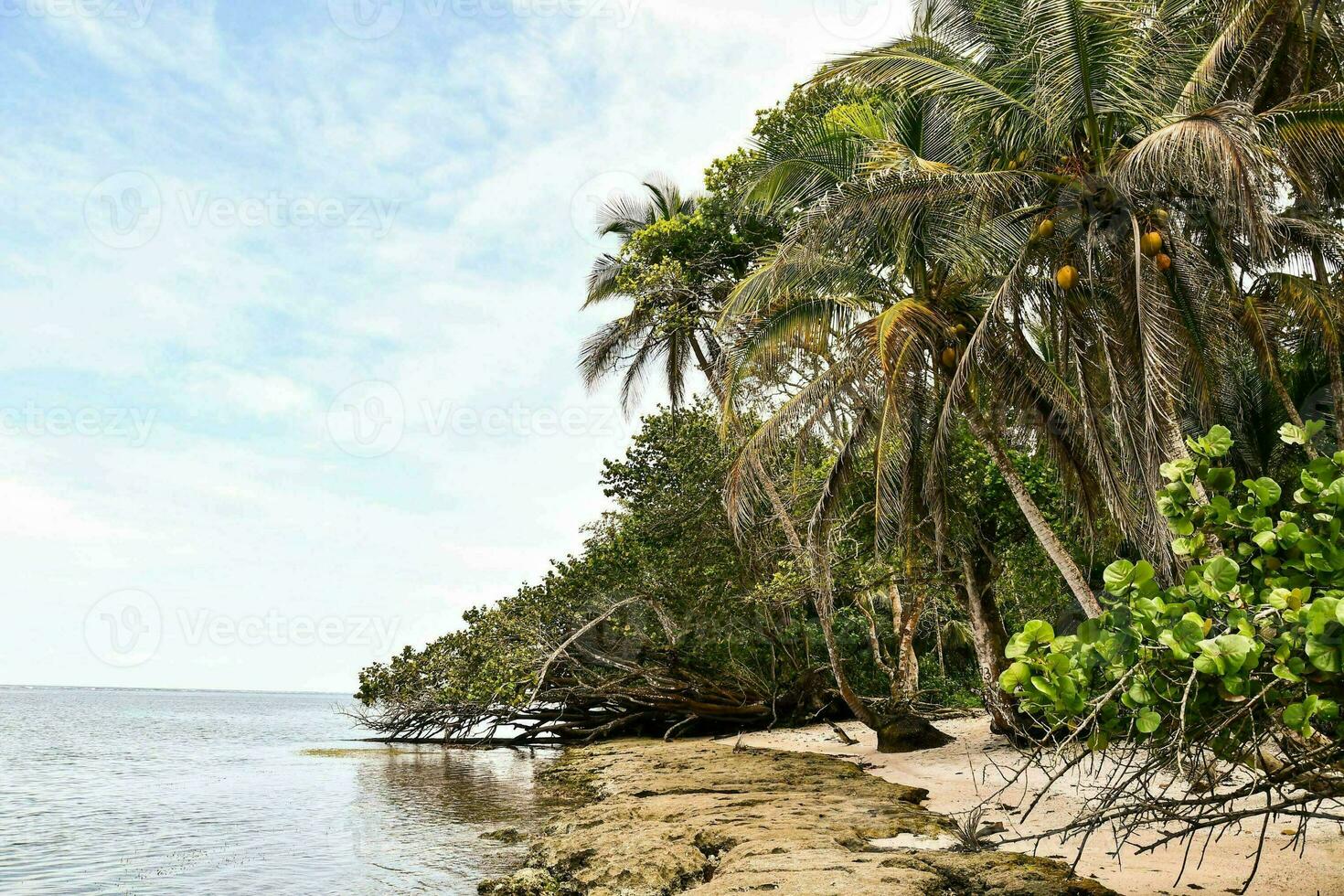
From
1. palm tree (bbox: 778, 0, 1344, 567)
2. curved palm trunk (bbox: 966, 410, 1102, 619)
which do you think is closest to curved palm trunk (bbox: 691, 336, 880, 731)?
curved palm trunk (bbox: 966, 410, 1102, 619)

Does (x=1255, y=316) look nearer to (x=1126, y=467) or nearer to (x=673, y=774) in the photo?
(x=1126, y=467)

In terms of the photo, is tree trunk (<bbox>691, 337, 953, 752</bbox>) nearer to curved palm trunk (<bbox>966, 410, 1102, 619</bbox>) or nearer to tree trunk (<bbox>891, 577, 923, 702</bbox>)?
tree trunk (<bbox>891, 577, 923, 702</bbox>)

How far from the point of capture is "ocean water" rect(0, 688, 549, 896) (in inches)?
377

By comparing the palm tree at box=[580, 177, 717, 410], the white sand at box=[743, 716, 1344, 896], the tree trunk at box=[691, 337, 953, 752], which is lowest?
the white sand at box=[743, 716, 1344, 896]

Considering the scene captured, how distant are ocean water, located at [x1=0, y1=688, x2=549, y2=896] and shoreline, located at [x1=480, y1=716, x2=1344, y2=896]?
1393 millimetres

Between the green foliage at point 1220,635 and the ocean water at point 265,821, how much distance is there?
6.48m

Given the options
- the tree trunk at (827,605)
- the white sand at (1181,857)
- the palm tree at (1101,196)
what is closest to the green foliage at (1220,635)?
the white sand at (1181,857)

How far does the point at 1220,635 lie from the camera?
322 centimetres

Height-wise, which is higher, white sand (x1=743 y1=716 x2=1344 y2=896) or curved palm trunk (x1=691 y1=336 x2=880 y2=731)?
curved palm trunk (x1=691 y1=336 x2=880 y2=731)

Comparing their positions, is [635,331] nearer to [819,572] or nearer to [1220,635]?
[819,572]

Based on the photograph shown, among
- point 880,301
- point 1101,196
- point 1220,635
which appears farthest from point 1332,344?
point 1220,635

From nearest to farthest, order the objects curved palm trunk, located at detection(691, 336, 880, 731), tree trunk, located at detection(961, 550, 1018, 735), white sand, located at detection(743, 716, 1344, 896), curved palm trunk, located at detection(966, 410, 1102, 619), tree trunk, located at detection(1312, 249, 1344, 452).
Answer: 1. white sand, located at detection(743, 716, 1344, 896)
2. curved palm trunk, located at detection(966, 410, 1102, 619)
3. tree trunk, located at detection(1312, 249, 1344, 452)
4. tree trunk, located at detection(961, 550, 1018, 735)
5. curved palm trunk, located at detection(691, 336, 880, 731)

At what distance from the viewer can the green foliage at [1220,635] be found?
3.14 meters

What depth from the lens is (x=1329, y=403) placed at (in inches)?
591
